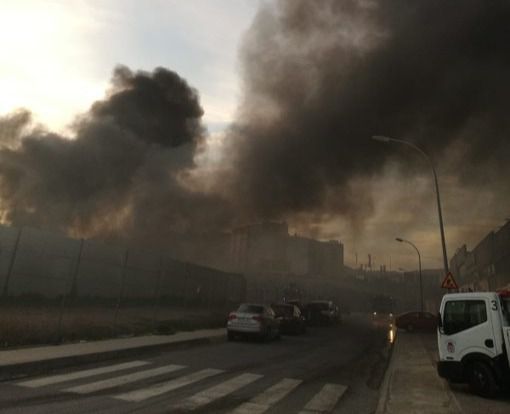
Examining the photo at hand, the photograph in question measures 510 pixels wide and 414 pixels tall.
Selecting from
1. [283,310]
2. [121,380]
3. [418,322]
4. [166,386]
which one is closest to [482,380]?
[166,386]

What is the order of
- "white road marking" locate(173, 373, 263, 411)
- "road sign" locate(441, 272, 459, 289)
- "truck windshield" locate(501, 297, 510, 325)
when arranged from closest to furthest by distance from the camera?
"white road marking" locate(173, 373, 263, 411)
"truck windshield" locate(501, 297, 510, 325)
"road sign" locate(441, 272, 459, 289)

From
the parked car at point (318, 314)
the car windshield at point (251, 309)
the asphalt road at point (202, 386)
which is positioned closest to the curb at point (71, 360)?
the asphalt road at point (202, 386)

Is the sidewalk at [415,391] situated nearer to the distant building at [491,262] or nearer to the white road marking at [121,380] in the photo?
the white road marking at [121,380]

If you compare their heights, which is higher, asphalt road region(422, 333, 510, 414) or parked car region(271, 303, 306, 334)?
parked car region(271, 303, 306, 334)

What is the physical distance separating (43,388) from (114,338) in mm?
7067

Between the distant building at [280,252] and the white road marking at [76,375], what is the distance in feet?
219

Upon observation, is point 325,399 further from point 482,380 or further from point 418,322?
point 418,322

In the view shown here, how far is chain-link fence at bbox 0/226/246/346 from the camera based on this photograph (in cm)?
1619

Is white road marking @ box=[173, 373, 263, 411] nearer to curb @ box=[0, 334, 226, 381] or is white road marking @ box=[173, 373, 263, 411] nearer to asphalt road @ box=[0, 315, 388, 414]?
asphalt road @ box=[0, 315, 388, 414]

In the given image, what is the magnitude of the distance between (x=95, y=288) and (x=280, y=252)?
81.3m

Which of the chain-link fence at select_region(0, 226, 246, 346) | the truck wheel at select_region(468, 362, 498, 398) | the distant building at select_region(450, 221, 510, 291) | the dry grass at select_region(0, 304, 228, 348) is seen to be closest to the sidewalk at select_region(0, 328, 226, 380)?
the dry grass at select_region(0, 304, 228, 348)

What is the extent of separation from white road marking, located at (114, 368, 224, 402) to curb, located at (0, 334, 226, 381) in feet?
8.34

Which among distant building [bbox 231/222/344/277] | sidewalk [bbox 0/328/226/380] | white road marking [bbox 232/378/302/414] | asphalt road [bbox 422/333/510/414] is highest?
distant building [bbox 231/222/344/277]

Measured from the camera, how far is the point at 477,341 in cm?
811
